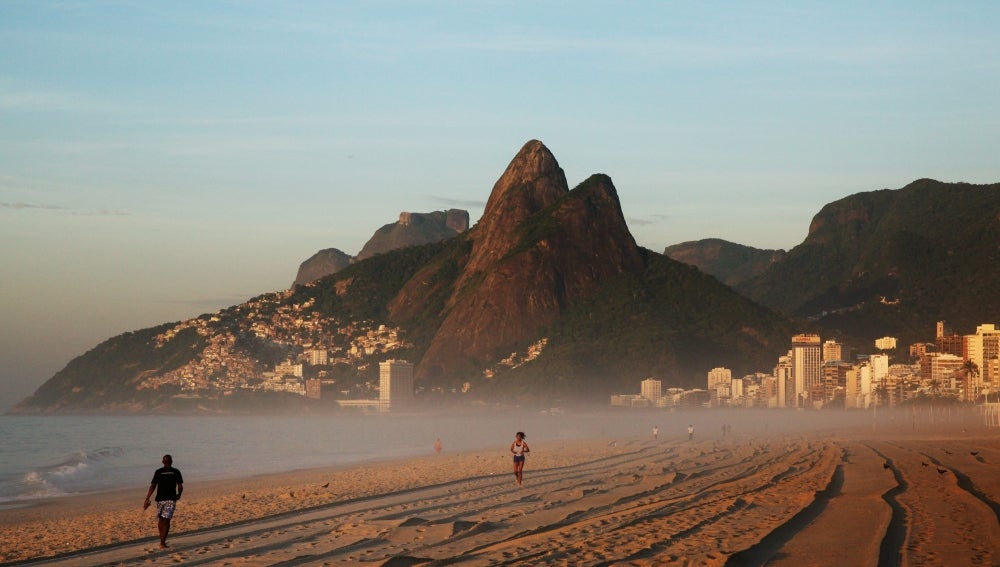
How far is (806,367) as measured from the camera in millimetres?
181625

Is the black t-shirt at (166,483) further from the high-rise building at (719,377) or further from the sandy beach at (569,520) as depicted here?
the high-rise building at (719,377)

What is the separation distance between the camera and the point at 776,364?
192 m

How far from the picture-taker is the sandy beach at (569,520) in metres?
16.5

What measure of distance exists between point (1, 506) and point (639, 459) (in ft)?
78.9

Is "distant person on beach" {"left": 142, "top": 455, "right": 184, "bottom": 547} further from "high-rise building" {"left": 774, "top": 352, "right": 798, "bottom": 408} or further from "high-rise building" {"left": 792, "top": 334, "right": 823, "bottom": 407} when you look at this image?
"high-rise building" {"left": 792, "top": 334, "right": 823, "bottom": 407}

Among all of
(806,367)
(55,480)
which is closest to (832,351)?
(806,367)

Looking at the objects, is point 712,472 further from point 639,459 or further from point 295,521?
point 295,521

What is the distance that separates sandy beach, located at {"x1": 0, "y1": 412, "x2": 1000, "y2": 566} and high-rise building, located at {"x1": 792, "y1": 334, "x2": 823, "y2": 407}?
474 ft

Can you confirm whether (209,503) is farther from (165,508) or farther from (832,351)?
(832,351)

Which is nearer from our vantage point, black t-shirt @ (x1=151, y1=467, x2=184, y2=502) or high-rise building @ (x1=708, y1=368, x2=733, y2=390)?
black t-shirt @ (x1=151, y1=467, x2=184, y2=502)

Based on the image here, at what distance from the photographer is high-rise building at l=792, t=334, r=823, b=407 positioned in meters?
178

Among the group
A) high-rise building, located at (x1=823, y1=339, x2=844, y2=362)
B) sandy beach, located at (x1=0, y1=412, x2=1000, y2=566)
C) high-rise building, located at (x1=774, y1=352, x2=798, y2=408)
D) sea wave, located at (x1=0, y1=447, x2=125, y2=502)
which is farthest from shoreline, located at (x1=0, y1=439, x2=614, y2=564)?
high-rise building, located at (x1=823, y1=339, x2=844, y2=362)

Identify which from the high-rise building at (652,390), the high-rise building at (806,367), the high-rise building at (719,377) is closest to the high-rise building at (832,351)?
the high-rise building at (806,367)

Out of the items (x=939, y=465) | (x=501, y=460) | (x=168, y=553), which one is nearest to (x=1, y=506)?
(x=168, y=553)
